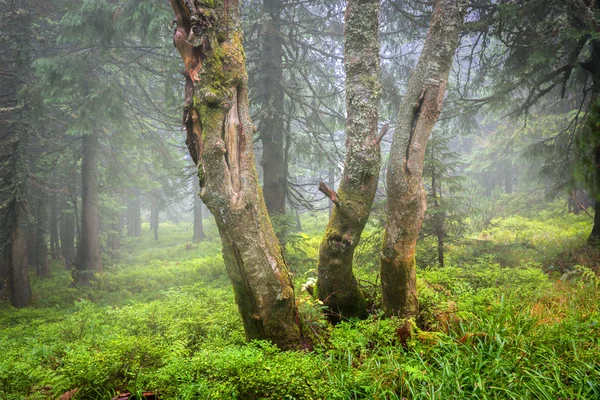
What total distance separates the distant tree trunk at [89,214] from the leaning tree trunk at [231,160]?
11.4 m

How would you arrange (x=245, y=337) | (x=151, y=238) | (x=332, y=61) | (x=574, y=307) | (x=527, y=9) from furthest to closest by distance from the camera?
(x=151, y=238)
(x=332, y=61)
(x=527, y=9)
(x=574, y=307)
(x=245, y=337)

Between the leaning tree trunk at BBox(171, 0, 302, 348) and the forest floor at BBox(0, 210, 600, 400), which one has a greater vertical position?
the leaning tree trunk at BBox(171, 0, 302, 348)

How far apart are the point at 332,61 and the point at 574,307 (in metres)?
10.5

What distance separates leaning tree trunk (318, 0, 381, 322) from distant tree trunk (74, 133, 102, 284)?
11614mm

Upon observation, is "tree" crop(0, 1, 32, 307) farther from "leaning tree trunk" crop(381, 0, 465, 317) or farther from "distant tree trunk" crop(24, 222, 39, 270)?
"leaning tree trunk" crop(381, 0, 465, 317)

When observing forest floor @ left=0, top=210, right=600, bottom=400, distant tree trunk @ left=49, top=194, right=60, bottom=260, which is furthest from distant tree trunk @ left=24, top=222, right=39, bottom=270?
forest floor @ left=0, top=210, right=600, bottom=400

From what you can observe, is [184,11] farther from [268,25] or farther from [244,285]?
[268,25]

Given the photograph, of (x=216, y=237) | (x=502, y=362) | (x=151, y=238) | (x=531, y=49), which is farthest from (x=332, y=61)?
(x=151, y=238)

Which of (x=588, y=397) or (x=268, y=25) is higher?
(x=268, y=25)

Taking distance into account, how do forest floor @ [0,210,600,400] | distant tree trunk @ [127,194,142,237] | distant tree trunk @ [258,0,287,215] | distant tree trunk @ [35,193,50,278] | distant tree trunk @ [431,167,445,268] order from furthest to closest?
distant tree trunk @ [127,194,142,237] < distant tree trunk @ [35,193,50,278] < distant tree trunk @ [258,0,287,215] < distant tree trunk @ [431,167,445,268] < forest floor @ [0,210,600,400]

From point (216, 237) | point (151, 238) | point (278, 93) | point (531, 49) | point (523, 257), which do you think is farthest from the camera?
point (151, 238)

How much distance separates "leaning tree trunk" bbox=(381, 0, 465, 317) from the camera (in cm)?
387

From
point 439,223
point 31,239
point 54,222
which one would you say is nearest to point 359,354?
point 439,223

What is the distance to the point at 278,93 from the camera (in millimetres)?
8984
